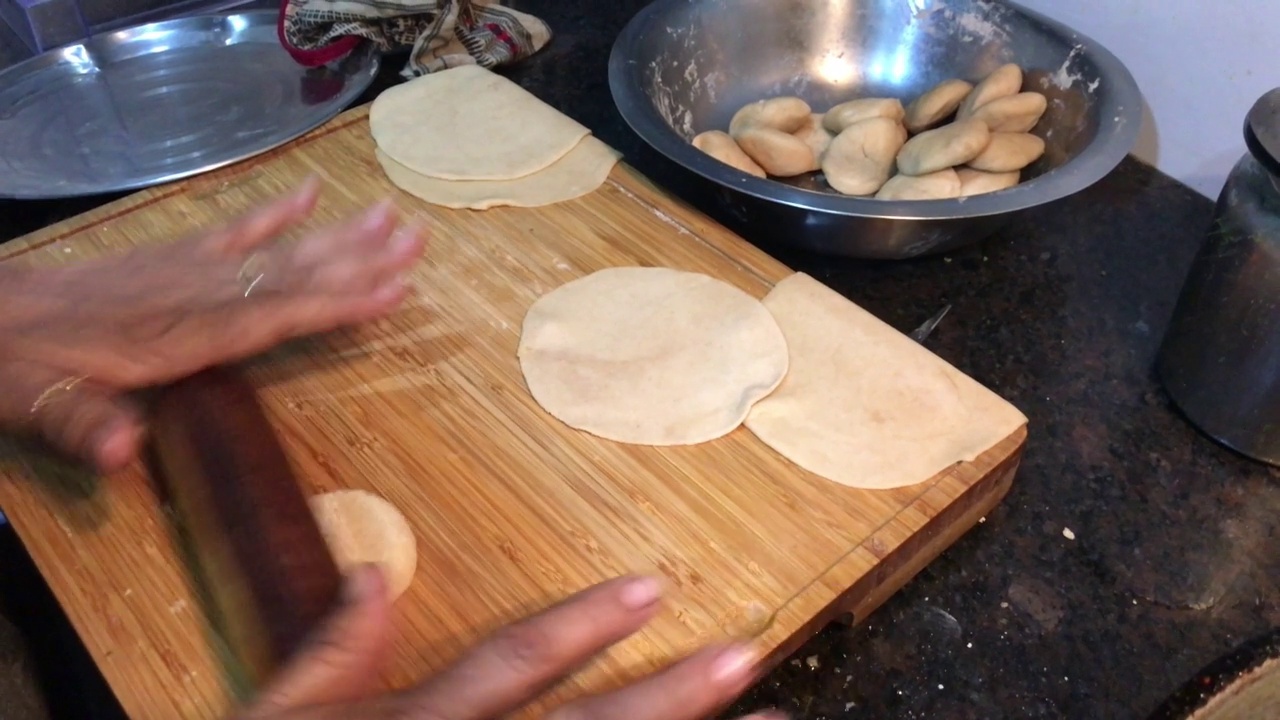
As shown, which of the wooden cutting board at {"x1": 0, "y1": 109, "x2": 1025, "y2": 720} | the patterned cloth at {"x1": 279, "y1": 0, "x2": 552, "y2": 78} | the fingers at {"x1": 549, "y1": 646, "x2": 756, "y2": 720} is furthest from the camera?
the patterned cloth at {"x1": 279, "y1": 0, "x2": 552, "y2": 78}

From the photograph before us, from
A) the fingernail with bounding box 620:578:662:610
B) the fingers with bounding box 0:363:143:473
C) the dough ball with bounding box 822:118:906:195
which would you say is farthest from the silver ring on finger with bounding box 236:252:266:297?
the dough ball with bounding box 822:118:906:195

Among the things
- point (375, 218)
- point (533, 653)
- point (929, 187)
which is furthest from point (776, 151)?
point (533, 653)

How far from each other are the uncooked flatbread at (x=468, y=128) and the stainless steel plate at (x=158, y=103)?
100 millimetres

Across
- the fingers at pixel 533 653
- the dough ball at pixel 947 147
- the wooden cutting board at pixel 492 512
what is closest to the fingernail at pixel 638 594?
the fingers at pixel 533 653

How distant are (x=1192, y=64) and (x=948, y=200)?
1.43 ft

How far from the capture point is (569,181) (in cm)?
106

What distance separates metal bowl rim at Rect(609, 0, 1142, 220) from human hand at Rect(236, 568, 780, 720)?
474 millimetres

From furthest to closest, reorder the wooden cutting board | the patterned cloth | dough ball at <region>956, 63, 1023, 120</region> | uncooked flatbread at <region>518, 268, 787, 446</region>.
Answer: the patterned cloth → dough ball at <region>956, 63, 1023, 120</region> → uncooked flatbread at <region>518, 268, 787, 446</region> → the wooden cutting board

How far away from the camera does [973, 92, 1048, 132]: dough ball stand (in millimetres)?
1034

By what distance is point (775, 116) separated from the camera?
1088mm

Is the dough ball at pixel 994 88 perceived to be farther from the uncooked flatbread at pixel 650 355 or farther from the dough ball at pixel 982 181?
the uncooked flatbread at pixel 650 355

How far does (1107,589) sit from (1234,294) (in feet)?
0.86

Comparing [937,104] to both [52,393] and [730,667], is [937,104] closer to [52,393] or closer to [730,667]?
[730,667]

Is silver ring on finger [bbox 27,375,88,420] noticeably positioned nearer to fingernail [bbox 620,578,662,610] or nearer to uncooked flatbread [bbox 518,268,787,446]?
uncooked flatbread [bbox 518,268,787,446]
